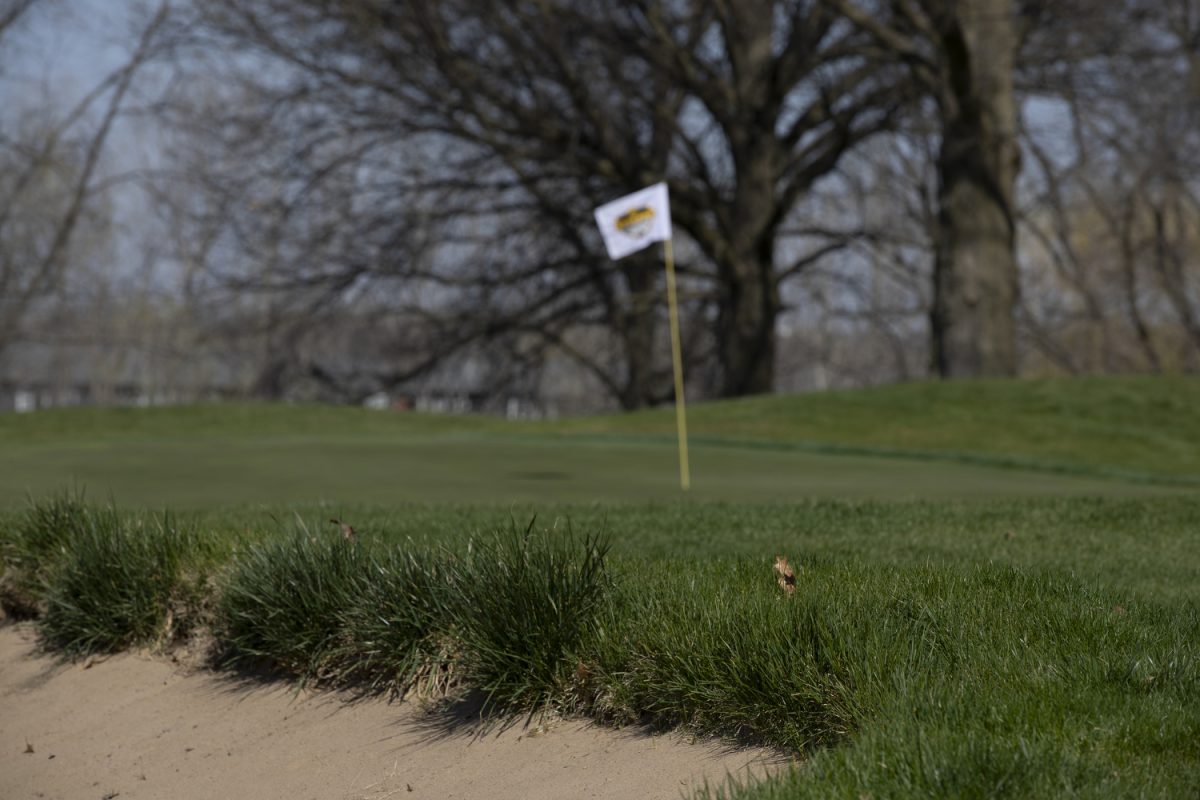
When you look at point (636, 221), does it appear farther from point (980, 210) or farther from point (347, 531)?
point (980, 210)

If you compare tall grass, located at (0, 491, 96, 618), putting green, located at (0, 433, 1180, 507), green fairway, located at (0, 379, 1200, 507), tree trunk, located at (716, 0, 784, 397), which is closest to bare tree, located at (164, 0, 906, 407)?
tree trunk, located at (716, 0, 784, 397)

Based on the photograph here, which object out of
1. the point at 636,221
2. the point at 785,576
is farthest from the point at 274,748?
the point at 636,221

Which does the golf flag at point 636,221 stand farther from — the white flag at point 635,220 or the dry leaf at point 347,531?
the dry leaf at point 347,531

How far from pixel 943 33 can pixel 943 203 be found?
2743mm

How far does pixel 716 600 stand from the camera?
14.6ft

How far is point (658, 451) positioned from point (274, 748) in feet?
29.7

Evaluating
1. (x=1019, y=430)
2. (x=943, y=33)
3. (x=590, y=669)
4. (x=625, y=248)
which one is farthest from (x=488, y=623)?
(x=943, y=33)

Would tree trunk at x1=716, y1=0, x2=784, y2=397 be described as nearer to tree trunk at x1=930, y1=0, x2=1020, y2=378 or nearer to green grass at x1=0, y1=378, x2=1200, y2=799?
tree trunk at x1=930, y1=0, x2=1020, y2=378

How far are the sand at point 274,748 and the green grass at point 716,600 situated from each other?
13 centimetres

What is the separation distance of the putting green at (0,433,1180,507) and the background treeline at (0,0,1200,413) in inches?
354

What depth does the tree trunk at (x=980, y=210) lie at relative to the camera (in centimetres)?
1998

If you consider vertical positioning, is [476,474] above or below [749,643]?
above

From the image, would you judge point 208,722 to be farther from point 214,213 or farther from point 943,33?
point 214,213

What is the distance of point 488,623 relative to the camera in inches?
178
